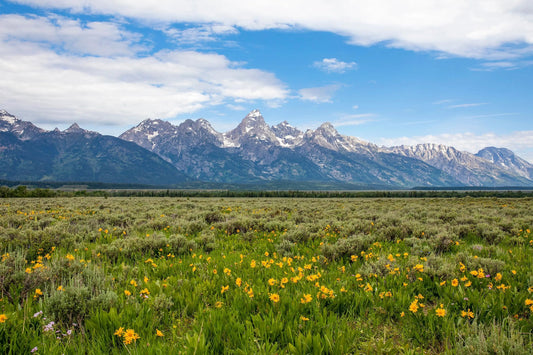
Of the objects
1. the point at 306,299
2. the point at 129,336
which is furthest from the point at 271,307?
the point at 129,336

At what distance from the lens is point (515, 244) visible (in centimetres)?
867

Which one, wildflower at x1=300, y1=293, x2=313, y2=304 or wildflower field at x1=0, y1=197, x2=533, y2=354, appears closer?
wildflower field at x1=0, y1=197, x2=533, y2=354

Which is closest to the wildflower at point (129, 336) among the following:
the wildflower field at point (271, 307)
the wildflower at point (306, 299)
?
the wildflower field at point (271, 307)

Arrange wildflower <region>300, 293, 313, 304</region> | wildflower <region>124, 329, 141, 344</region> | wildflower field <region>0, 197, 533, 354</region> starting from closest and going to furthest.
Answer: wildflower <region>124, 329, 141, 344</region> → wildflower field <region>0, 197, 533, 354</region> → wildflower <region>300, 293, 313, 304</region>

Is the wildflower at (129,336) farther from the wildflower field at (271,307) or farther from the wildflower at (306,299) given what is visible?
the wildflower at (306,299)

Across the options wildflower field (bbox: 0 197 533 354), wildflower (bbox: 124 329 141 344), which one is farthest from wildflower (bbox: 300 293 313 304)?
wildflower (bbox: 124 329 141 344)

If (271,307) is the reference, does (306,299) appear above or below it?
above

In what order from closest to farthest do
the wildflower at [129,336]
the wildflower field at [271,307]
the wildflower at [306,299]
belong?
1. the wildflower at [129,336]
2. the wildflower field at [271,307]
3. the wildflower at [306,299]

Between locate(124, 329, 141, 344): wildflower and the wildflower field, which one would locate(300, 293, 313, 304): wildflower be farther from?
locate(124, 329, 141, 344): wildflower

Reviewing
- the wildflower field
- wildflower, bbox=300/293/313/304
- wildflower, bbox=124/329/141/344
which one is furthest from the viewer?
wildflower, bbox=300/293/313/304

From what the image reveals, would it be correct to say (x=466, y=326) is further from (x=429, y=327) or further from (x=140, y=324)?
(x=140, y=324)

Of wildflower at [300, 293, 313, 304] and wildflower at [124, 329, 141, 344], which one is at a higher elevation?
wildflower at [300, 293, 313, 304]

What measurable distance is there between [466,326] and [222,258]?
5.01 m

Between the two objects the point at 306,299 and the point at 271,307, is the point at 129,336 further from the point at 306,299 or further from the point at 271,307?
the point at 306,299
